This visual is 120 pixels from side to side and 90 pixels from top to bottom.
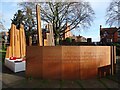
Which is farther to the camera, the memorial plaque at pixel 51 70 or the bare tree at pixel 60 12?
the bare tree at pixel 60 12

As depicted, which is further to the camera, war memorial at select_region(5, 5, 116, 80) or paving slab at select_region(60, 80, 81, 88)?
war memorial at select_region(5, 5, 116, 80)

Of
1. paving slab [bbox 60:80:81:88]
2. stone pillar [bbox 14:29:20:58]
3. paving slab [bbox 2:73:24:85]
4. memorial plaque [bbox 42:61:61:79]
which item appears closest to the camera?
paving slab [bbox 60:80:81:88]

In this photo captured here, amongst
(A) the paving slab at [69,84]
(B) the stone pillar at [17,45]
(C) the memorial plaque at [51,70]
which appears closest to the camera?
(A) the paving slab at [69,84]

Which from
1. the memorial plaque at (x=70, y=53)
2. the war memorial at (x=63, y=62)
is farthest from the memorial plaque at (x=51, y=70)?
the memorial plaque at (x=70, y=53)

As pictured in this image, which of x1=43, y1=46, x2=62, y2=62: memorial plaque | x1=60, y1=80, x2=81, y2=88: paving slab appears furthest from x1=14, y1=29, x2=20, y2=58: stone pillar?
x1=60, y1=80, x2=81, y2=88: paving slab

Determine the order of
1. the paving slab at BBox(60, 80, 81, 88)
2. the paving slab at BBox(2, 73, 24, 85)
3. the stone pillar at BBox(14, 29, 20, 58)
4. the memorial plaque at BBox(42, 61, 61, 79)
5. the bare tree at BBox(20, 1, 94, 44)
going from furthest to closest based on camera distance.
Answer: the bare tree at BBox(20, 1, 94, 44) < the stone pillar at BBox(14, 29, 20, 58) < the memorial plaque at BBox(42, 61, 61, 79) < the paving slab at BBox(2, 73, 24, 85) < the paving slab at BBox(60, 80, 81, 88)

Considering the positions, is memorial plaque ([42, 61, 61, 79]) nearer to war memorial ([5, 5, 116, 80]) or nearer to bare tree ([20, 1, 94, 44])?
war memorial ([5, 5, 116, 80])

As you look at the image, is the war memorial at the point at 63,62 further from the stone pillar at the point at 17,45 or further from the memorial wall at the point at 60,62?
the stone pillar at the point at 17,45

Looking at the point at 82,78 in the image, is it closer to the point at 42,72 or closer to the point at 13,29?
the point at 42,72

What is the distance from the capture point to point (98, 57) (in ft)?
35.0

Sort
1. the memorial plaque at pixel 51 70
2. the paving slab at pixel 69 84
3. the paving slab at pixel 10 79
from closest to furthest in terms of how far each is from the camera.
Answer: the paving slab at pixel 69 84
the paving slab at pixel 10 79
the memorial plaque at pixel 51 70

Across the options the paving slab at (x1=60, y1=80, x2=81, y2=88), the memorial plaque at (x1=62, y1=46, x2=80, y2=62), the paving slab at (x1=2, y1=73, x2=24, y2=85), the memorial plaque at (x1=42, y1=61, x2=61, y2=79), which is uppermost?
the memorial plaque at (x1=62, y1=46, x2=80, y2=62)

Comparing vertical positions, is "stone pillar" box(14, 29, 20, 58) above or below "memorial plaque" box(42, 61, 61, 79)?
above

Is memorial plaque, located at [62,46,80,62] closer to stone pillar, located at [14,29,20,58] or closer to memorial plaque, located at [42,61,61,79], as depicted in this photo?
memorial plaque, located at [42,61,61,79]
